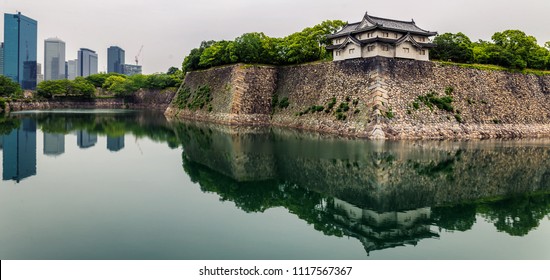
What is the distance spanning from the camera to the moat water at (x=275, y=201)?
35.6ft

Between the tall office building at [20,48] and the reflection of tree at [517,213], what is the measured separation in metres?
160

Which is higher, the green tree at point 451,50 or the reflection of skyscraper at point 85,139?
the green tree at point 451,50

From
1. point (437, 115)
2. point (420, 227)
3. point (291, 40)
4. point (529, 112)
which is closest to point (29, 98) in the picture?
point (291, 40)

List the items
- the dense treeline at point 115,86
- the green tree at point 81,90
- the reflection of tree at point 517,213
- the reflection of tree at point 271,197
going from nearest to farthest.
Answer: the reflection of tree at point 517,213
the reflection of tree at point 271,197
the dense treeline at point 115,86
the green tree at point 81,90

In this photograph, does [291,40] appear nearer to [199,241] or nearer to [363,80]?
[363,80]

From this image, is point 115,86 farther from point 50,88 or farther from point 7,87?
point 7,87

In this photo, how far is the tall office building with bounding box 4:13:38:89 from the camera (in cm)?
14762

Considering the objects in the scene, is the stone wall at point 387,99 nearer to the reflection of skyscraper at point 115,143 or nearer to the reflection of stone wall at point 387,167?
the reflection of stone wall at point 387,167

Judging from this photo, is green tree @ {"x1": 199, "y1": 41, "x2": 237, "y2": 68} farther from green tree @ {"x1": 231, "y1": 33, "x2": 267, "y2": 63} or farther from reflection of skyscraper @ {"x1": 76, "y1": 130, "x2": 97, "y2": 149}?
reflection of skyscraper @ {"x1": 76, "y1": 130, "x2": 97, "y2": 149}

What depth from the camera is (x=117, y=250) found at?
10.3m

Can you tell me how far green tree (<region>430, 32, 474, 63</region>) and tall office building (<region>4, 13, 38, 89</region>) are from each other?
140245mm

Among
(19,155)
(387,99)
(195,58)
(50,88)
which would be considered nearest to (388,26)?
(387,99)

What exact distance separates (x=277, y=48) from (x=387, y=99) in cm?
2070

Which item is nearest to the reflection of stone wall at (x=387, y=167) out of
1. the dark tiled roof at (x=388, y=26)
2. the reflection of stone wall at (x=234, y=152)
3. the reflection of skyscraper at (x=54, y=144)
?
the reflection of stone wall at (x=234, y=152)
